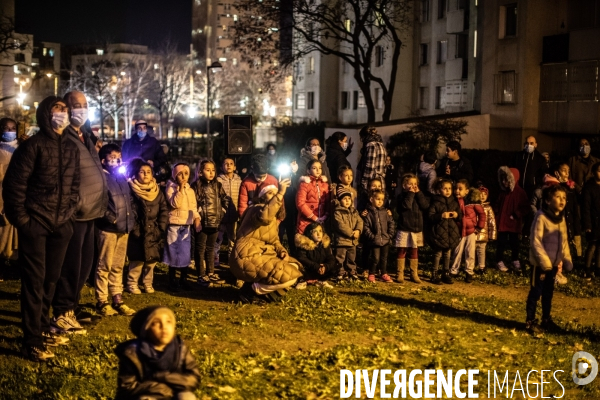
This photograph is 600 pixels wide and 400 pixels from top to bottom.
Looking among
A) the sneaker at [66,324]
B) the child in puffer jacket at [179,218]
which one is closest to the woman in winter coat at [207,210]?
the child in puffer jacket at [179,218]

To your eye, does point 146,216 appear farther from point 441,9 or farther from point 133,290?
point 441,9

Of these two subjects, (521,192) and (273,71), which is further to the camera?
(273,71)

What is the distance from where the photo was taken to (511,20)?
33875mm

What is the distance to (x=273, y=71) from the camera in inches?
1932

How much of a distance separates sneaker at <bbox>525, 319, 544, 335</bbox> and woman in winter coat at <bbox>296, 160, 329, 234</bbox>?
3.83 m

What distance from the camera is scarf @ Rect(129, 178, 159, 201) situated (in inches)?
440

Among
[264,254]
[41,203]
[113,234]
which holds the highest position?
[41,203]

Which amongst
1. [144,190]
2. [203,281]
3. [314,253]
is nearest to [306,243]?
[314,253]

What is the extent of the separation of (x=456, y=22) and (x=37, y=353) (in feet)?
132

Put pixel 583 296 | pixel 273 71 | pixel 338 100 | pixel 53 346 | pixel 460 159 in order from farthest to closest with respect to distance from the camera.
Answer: pixel 338 100 → pixel 273 71 → pixel 460 159 → pixel 583 296 → pixel 53 346

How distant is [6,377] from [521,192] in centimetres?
914

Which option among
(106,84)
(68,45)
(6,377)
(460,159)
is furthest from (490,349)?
(68,45)

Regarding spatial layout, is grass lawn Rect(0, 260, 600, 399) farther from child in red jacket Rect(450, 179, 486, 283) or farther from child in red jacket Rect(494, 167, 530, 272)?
child in red jacket Rect(494, 167, 530, 272)

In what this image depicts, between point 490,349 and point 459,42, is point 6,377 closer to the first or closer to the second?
point 490,349
